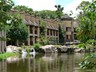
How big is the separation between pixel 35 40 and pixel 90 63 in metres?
71.9

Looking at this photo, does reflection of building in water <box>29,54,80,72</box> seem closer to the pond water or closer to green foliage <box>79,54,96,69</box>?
the pond water

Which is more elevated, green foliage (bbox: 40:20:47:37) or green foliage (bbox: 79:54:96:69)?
green foliage (bbox: 40:20:47:37)

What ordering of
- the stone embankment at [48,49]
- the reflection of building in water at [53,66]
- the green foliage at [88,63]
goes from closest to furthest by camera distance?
the green foliage at [88,63] < the reflection of building in water at [53,66] < the stone embankment at [48,49]

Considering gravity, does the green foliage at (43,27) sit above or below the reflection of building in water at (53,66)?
above

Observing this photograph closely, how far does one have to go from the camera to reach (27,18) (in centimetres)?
7369

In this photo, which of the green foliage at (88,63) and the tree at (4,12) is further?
the tree at (4,12)

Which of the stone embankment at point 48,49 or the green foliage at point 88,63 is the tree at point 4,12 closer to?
the green foliage at point 88,63

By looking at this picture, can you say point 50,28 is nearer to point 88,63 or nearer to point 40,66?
point 40,66

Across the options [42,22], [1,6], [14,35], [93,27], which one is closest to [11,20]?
[1,6]

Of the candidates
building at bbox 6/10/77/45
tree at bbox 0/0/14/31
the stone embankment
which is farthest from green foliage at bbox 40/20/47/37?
tree at bbox 0/0/14/31

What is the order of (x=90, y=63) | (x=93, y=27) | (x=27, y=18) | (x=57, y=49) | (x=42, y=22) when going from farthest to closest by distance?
(x=42, y=22) → (x=27, y=18) → (x=57, y=49) → (x=93, y=27) → (x=90, y=63)

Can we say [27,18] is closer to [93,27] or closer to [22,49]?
[22,49]

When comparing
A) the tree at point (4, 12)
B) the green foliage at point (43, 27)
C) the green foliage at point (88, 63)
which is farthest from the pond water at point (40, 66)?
the green foliage at point (43, 27)

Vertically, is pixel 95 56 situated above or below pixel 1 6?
below
